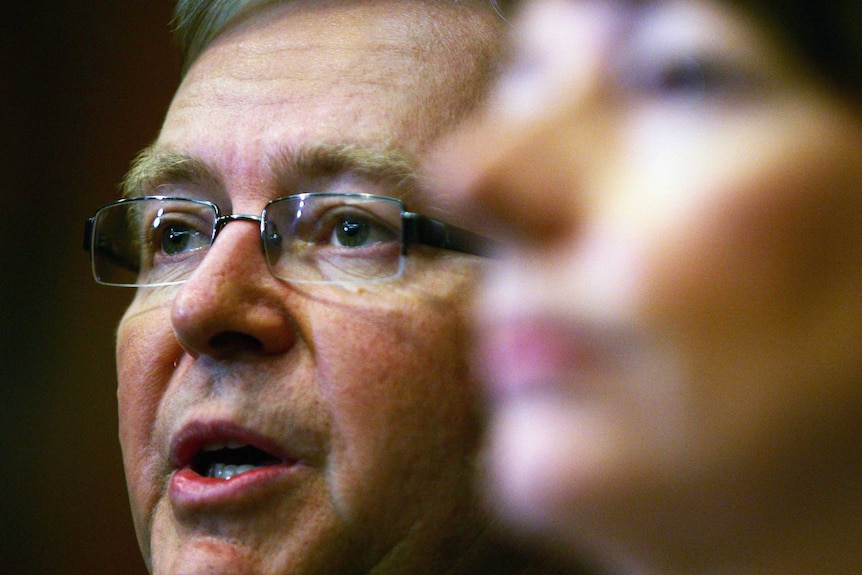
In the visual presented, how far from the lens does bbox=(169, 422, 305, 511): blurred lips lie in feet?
2.73

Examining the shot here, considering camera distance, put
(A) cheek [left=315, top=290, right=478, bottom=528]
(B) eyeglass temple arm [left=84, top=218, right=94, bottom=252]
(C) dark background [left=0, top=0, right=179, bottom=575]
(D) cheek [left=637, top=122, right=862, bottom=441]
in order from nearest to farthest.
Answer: (D) cheek [left=637, top=122, right=862, bottom=441] < (A) cheek [left=315, top=290, right=478, bottom=528] < (B) eyeglass temple arm [left=84, top=218, right=94, bottom=252] < (C) dark background [left=0, top=0, right=179, bottom=575]

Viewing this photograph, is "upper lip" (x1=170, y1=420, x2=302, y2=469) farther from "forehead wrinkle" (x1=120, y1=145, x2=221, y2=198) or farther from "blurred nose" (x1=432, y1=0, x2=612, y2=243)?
"blurred nose" (x1=432, y1=0, x2=612, y2=243)

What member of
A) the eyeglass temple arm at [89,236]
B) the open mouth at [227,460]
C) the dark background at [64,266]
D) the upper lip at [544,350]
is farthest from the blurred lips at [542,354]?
the dark background at [64,266]

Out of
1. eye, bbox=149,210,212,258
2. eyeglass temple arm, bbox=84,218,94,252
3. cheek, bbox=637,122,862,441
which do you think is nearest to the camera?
cheek, bbox=637,122,862,441

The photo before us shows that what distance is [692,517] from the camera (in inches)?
15.2

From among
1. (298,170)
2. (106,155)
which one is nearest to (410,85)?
(298,170)

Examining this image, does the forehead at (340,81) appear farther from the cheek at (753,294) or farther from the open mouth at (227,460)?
the cheek at (753,294)

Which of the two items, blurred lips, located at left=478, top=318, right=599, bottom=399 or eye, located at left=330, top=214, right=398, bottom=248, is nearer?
blurred lips, located at left=478, top=318, right=599, bottom=399

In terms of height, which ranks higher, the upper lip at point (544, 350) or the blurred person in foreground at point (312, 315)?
Result: the upper lip at point (544, 350)

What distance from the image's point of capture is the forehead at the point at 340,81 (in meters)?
0.93

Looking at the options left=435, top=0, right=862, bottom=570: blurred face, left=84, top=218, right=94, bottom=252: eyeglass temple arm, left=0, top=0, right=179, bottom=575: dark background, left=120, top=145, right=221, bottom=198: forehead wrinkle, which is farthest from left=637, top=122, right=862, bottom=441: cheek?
left=0, top=0, right=179, bottom=575: dark background

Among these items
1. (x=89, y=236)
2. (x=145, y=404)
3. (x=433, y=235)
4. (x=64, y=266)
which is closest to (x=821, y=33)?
(x=433, y=235)

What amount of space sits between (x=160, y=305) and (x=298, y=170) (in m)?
0.25

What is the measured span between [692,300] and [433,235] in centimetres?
55
